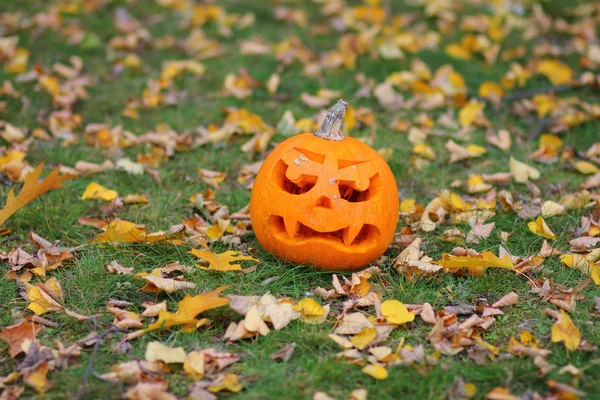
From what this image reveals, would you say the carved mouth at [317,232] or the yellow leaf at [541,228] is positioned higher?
the carved mouth at [317,232]

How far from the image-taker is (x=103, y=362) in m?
2.46

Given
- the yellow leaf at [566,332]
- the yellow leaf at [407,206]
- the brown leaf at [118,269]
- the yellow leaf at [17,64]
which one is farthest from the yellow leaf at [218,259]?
the yellow leaf at [17,64]

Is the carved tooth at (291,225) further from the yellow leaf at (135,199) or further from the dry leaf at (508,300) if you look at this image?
the yellow leaf at (135,199)

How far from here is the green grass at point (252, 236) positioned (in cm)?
239

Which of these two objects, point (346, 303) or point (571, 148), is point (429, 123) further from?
point (346, 303)

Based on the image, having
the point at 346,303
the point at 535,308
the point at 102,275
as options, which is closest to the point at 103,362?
the point at 102,275

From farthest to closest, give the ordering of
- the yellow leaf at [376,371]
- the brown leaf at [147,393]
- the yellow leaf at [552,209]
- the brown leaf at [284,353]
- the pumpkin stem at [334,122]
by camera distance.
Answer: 1. the yellow leaf at [552,209]
2. the pumpkin stem at [334,122]
3. the brown leaf at [284,353]
4. the yellow leaf at [376,371]
5. the brown leaf at [147,393]

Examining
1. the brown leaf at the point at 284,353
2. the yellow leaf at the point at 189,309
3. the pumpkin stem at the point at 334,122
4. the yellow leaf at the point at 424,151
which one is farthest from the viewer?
the yellow leaf at the point at 424,151

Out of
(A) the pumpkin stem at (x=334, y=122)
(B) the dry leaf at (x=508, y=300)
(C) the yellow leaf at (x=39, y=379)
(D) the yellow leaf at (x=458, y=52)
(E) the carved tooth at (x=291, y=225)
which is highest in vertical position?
(A) the pumpkin stem at (x=334, y=122)

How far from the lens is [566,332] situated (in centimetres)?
253

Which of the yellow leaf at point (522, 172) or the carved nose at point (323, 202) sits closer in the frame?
the carved nose at point (323, 202)

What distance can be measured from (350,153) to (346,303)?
66 centimetres

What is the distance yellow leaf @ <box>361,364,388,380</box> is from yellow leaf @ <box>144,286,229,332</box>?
599 millimetres

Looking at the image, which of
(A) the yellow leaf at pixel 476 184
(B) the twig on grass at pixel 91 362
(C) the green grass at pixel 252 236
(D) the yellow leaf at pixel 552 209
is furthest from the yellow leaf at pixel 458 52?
(B) the twig on grass at pixel 91 362
